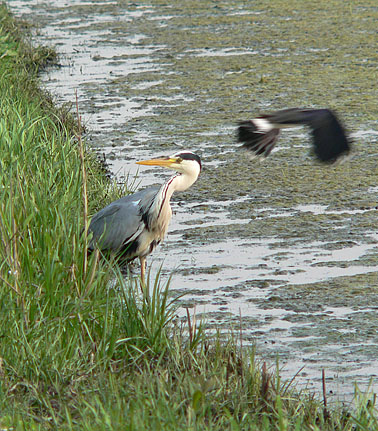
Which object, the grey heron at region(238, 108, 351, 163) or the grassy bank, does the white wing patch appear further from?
the grassy bank

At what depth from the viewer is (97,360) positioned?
3.65 meters

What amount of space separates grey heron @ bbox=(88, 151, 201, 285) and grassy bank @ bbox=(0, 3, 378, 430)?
0.38m

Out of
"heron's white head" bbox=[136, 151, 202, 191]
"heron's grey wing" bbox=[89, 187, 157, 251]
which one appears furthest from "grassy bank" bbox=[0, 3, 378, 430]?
"heron's white head" bbox=[136, 151, 202, 191]

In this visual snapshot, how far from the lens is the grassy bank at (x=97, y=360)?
123 inches

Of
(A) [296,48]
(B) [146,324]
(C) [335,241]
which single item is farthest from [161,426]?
(A) [296,48]

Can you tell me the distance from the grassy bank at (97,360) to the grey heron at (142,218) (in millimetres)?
380

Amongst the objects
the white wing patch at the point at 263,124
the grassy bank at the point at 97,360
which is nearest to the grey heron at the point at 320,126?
the white wing patch at the point at 263,124

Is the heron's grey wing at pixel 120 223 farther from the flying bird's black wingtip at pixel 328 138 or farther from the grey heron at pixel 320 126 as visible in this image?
the flying bird's black wingtip at pixel 328 138

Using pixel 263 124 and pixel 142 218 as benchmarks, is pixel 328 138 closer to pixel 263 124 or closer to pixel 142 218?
pixel 263 124

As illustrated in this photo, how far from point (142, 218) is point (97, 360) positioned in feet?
5.36

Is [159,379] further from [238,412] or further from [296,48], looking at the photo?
[296,48]

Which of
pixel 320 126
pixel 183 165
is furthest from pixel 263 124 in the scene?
pixel 183 165

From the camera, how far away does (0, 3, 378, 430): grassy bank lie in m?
3.13

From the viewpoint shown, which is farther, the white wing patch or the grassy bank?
the white wing patch
